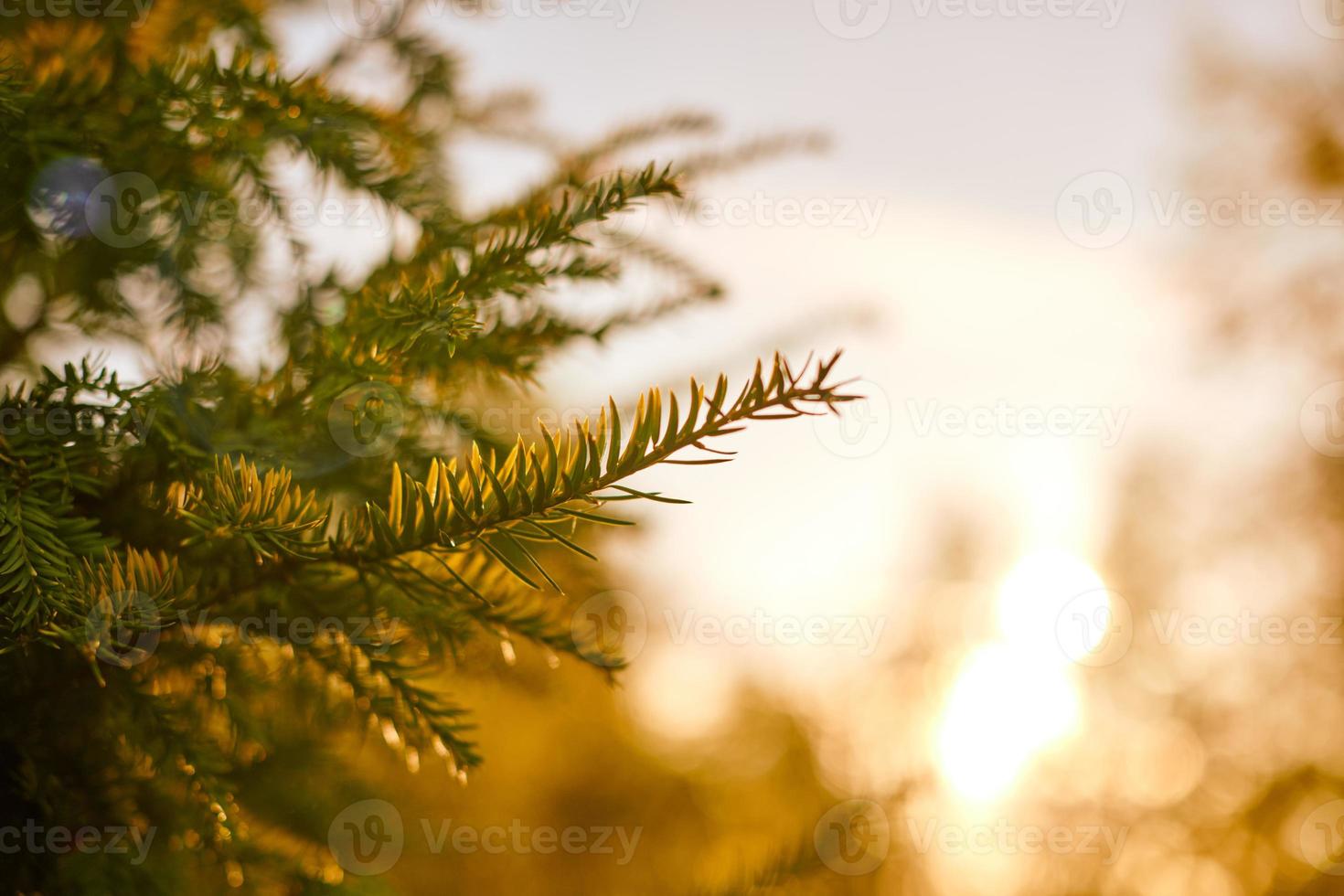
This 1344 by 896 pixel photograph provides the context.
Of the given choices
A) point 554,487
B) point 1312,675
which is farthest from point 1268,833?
point 554,487

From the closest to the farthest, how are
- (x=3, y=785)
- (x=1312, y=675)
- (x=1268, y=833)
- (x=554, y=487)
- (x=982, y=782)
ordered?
(x=554, y=487), (x=3, y=785), (x=982, y=782), (x=1268, y=833), (x=1312, y=675)

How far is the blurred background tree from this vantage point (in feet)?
0.67

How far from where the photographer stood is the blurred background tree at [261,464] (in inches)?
8.0

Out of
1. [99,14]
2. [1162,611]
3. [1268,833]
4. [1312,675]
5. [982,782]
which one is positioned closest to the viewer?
[99,14]

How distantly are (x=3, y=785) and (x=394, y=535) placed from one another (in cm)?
23

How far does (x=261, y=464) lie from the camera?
25 cm

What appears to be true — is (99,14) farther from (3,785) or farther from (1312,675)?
(1312,675)

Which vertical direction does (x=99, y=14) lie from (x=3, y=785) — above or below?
above

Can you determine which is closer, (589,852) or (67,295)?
(67,295)

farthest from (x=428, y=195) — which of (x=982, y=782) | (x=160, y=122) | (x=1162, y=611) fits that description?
(x=1162, y=611)

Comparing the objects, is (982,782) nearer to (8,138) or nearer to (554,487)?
(554,487)

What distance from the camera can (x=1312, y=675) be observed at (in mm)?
1268

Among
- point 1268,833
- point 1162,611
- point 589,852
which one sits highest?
point 1162,611

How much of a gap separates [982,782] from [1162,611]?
40.9 inches
